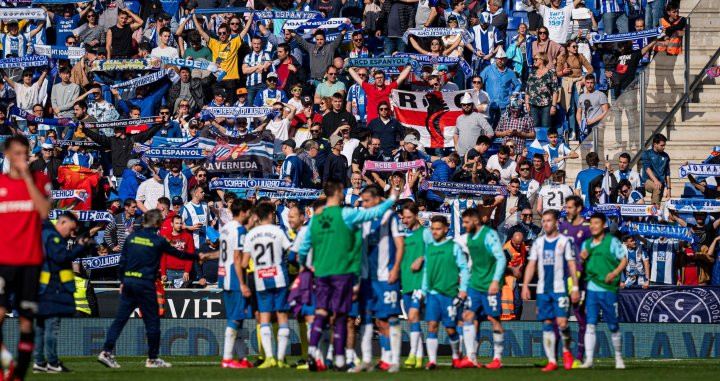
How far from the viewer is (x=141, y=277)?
1855 cm

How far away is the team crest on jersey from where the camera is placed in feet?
78.6

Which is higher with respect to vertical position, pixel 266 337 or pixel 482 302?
pixel 482 302

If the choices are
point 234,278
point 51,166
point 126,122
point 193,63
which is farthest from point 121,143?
point 234,278

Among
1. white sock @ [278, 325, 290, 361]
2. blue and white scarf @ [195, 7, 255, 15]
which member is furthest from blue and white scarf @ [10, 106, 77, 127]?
white sock @ [278, 325, 290, 361]

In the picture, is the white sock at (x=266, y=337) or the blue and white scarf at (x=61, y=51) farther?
the blue and white scarf at (x=61, y=51)

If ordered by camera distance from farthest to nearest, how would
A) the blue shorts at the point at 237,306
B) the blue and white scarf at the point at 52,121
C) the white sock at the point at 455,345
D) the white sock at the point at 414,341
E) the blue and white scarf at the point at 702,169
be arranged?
1. the blue and white scarf at the point at 52,121
2. the blue and white scarf at the point at 702,169
3. the white sock at the point at 455,345
4. the blue shorts at the point at 237,306
5. the white sock at the point at 414,341

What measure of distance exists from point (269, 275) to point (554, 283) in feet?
12.8

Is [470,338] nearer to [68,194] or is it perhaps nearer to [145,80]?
[68,194]

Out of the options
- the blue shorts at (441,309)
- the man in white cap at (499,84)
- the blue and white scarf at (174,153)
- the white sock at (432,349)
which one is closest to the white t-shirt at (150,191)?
the blue and white scarf at (174,153)

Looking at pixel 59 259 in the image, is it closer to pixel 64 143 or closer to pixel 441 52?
pixel 64 143

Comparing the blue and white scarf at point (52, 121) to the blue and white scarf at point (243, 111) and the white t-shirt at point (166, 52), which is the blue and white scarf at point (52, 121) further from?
the blue and white scarf at point (243, 111)

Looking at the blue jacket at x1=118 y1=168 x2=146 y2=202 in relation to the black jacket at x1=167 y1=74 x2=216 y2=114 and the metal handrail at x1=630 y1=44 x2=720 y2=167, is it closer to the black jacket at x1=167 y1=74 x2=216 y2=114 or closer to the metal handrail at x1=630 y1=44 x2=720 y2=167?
the black jacket at x1=167 y1=74 x2=216 y2=114

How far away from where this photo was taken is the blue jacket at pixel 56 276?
16.9 metres

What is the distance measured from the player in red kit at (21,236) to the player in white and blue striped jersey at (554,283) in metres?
7.47
